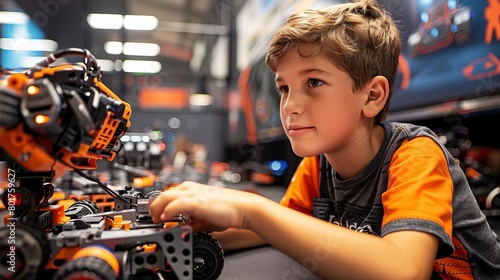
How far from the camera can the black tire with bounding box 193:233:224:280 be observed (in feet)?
1.84

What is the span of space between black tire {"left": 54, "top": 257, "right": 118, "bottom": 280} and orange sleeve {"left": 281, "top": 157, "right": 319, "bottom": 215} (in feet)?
1.91

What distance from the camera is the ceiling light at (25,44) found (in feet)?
5.69

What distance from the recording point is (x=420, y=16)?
1392 mm

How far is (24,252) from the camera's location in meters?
0.46

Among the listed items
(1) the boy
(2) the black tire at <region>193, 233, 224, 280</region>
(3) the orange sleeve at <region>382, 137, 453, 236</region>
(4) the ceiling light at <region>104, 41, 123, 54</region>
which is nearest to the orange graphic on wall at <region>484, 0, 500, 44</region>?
(1) the boy

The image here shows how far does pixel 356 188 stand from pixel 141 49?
4.28 meters

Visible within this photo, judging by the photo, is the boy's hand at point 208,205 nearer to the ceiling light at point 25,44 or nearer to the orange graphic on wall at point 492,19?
the orange graphic on wall at point 492,19

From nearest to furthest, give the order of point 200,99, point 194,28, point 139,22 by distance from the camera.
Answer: point 139,22 < point 194,28 < point 200,99

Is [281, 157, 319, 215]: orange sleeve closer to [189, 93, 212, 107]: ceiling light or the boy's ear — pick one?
the boy's ear

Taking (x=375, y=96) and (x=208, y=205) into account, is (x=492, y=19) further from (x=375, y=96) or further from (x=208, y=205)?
(x=208, y=205)

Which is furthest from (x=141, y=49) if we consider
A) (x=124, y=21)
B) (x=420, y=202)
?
(x=420, y=202)

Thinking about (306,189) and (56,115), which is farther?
(306,189)

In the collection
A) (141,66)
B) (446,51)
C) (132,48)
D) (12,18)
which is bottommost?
(446,51)

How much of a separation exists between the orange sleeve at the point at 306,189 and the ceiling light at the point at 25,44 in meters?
1.35
